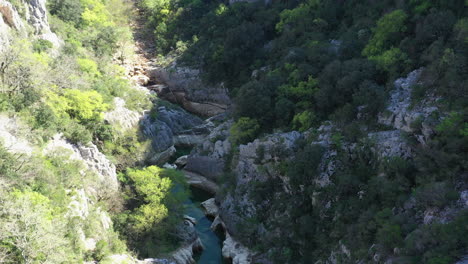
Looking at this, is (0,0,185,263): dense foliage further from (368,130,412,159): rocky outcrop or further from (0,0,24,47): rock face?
(368,130,412,159): rocky outcrop

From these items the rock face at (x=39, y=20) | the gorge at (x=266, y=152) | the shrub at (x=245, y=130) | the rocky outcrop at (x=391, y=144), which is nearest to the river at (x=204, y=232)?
the gorge at (x=266, y=152)

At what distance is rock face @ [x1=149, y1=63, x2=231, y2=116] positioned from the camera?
5222cm

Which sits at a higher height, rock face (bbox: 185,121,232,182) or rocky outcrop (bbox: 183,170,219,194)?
rock face (bbox: 185,121,232,182)

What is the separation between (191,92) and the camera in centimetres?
5369

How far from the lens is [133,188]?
30.6 meters

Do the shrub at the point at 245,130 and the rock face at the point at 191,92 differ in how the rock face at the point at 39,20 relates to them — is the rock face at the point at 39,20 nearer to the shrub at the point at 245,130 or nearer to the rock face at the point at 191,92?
the rock face at the point at 191,92

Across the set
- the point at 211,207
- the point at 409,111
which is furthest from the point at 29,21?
the point at 409,111

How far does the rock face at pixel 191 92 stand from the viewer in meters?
52.2

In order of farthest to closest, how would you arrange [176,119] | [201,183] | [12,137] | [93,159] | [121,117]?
[176,119]
[121,117]
[201,183]
[93,159]
[12,137]

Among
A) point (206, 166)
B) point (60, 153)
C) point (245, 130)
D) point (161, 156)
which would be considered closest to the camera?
point (60, 153)

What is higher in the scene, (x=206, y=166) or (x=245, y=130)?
(x=245, y=130)

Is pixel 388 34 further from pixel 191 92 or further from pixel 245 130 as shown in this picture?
pixel 191 92

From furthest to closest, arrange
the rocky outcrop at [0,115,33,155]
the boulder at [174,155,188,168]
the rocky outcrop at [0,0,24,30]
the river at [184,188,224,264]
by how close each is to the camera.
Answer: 1. the boulder at [174,155,188,168]
2. the rocky outcrop at [0,0,24,30]
3. the river at [184,188,224,264]
4. the rocky outcrop at [0,115,33,155]

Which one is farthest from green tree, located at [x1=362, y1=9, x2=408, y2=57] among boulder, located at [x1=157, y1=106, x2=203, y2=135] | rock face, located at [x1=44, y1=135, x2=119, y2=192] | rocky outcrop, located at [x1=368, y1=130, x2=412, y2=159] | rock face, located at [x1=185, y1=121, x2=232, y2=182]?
rock face, located at [x1=44, y1=135, x2=119, y2=192]
